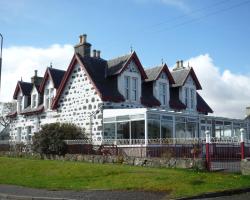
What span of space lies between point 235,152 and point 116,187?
35.4 ft

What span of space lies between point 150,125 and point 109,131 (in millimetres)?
3940

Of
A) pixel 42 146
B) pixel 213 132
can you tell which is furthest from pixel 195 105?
pixel 42 146

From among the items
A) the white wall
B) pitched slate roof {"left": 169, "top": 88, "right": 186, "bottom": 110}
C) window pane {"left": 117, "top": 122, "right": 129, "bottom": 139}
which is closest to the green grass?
window pane {"left": 117, "top": 122, "right": 129, "bottom": 139}

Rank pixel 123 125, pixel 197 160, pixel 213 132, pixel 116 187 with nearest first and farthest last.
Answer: pixel 116 187, pixel 197 160, pixel 123 125, pixel 213 132

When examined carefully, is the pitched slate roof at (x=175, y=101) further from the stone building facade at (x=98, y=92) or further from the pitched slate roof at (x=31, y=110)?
the pitched slate roof at (x=31, y=110)

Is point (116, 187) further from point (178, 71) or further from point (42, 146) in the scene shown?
point (178, 71)

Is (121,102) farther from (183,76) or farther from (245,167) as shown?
(245,167)

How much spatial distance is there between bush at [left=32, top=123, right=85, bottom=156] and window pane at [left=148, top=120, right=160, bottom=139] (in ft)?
17.9

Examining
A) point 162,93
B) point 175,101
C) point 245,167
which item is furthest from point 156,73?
point 245,167

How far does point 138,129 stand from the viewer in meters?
27.2

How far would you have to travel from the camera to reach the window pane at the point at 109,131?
29.1 m

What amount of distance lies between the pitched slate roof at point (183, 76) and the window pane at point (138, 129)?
32.8 feet

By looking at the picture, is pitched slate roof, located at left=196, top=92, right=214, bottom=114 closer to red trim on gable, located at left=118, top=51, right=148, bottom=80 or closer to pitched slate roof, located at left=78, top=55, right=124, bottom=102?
red trim on gable, located at left=118, top=51, right=148, bottom=80

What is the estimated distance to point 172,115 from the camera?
2759 centimetres
